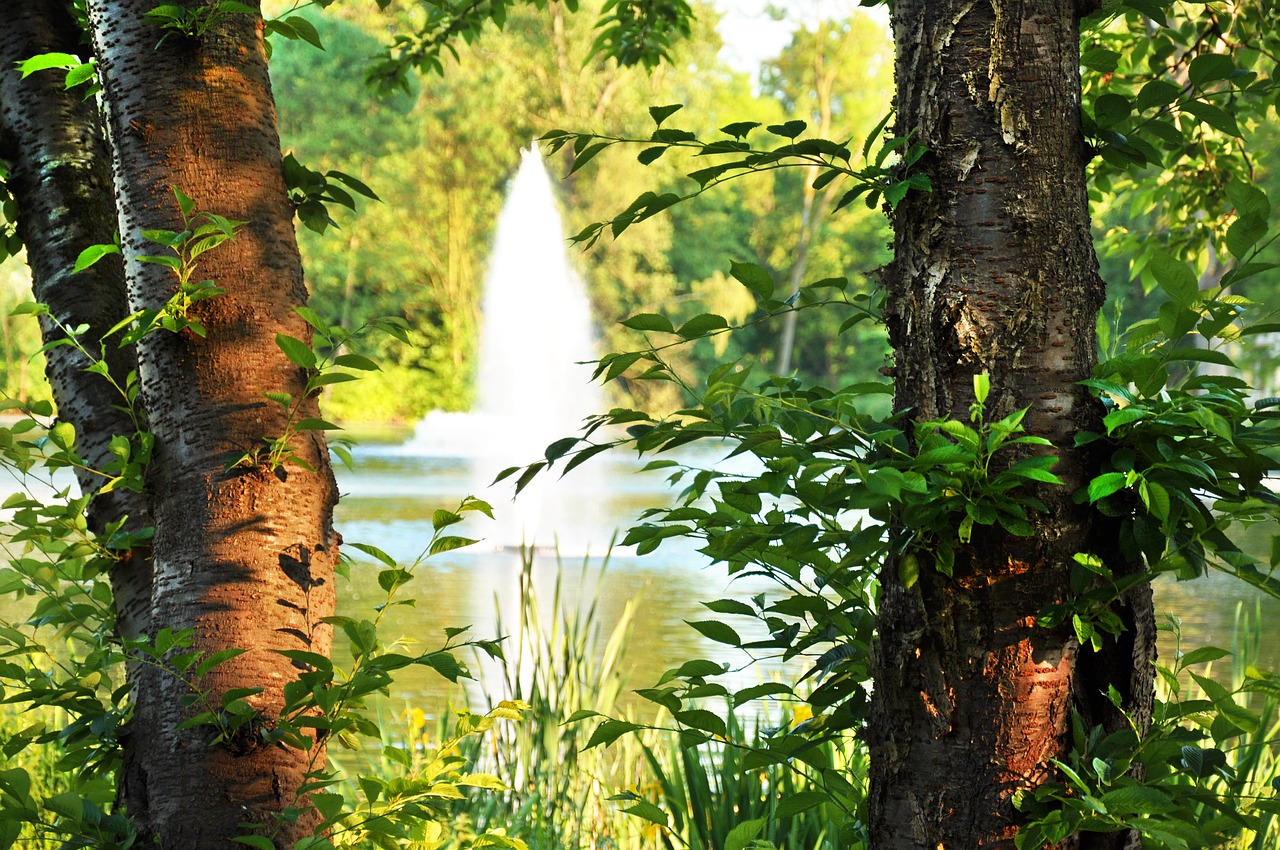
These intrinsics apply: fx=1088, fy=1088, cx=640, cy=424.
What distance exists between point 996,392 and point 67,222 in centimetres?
157

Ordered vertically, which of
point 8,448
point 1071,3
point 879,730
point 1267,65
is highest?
point 1267,65

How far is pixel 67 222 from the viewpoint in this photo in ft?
6.09

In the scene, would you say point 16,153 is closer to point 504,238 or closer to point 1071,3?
point 1071,3

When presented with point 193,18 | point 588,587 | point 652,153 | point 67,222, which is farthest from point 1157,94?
point 588,587

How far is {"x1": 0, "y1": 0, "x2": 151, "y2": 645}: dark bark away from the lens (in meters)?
1.80

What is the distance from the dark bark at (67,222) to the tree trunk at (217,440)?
0.35 metres

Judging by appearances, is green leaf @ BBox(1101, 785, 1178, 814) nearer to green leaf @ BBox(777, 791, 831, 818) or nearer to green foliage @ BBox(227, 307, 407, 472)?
green leaf @ BBox(777, 791, 831, 818)

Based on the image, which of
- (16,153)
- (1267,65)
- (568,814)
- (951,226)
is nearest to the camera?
(951,226)

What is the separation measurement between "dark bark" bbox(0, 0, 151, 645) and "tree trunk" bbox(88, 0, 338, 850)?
349 mm

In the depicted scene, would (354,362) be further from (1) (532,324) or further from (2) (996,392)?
(1) (532,324)

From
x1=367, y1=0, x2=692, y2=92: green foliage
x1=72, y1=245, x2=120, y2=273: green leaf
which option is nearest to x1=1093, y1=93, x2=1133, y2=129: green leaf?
x1=72, y1=245, x2=120, y2=273: green leaf

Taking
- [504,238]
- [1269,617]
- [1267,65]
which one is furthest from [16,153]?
[504,238]

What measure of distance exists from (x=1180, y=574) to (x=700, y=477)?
484 mm

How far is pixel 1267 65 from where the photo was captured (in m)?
3.77
